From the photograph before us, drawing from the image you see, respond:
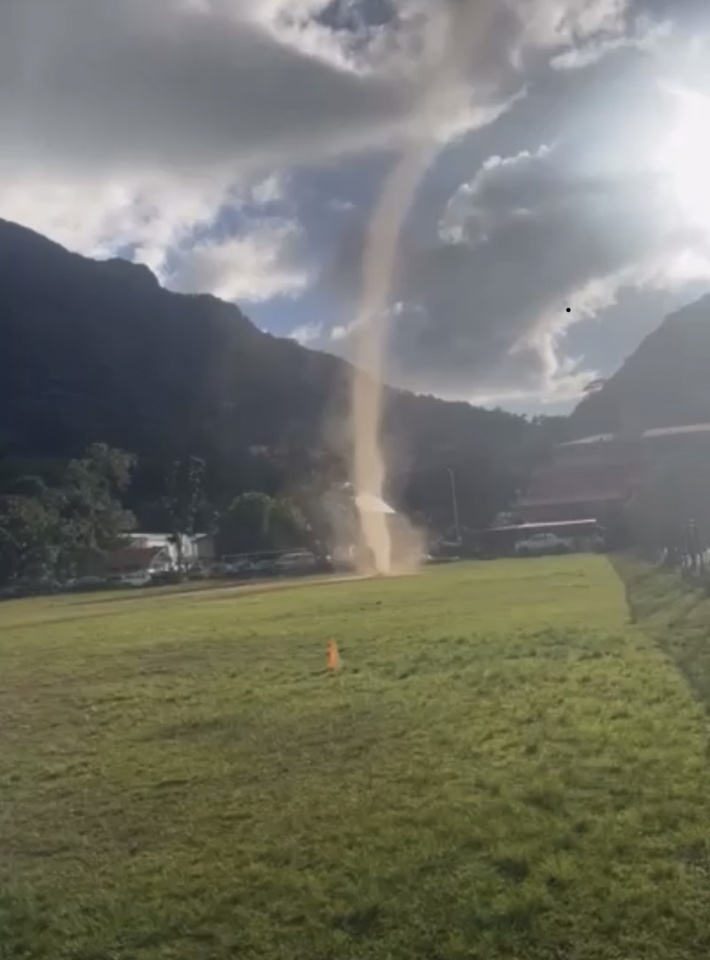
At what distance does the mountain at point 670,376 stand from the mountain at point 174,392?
10.9 metres

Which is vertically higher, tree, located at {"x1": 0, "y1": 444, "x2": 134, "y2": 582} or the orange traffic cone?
tree, located at {"x1": 0, "y1": 444, "x2": 134, "y2": 582}

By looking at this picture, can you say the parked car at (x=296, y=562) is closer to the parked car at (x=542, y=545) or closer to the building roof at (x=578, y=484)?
the parked car at (x=542, y=545)

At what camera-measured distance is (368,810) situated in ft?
24.6

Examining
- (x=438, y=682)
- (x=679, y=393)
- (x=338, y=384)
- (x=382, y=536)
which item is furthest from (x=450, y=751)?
(x=338, y=384)

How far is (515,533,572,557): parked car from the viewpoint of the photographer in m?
57.7

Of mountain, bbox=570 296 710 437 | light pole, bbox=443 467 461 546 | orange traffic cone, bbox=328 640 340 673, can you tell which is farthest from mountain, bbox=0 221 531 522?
orange traffic cone, bbox=328 640 340 673

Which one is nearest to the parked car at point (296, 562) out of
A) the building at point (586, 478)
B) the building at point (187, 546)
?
the building at point (187, 546)

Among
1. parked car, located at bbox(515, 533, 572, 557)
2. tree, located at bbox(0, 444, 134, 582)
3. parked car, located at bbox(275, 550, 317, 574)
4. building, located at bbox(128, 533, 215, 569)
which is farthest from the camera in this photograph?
building, located at bbox(128, 533, 215, 569)

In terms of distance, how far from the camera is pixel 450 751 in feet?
29.0

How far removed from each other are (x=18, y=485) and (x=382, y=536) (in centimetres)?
4438

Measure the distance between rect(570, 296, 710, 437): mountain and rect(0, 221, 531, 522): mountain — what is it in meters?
10.9

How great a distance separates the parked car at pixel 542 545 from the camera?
2272 inches

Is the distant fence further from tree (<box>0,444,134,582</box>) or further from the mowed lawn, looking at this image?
tree (<box>0,444,134,582</box>)

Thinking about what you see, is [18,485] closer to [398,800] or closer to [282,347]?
[282,347]
